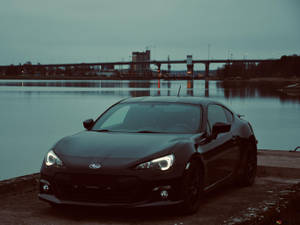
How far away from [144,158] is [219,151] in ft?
4.73

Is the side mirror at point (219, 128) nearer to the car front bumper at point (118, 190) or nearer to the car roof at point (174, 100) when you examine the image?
the car roof at point (174, 100)

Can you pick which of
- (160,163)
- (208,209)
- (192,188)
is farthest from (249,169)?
(160,163)

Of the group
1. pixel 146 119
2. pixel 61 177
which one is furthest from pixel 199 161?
pixel 61 177

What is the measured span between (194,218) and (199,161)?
626 mm

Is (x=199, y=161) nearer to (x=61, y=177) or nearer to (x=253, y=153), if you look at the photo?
(x=61, y=177)

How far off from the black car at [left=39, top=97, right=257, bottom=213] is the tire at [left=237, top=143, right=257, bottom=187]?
52 centimetres

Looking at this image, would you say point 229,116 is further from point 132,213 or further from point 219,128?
point 132,213

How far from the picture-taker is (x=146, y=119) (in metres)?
6.52

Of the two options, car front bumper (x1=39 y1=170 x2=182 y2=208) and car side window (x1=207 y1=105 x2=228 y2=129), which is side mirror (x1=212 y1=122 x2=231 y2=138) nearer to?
car side window (x1=207 y1=105 x2=228 y2=129)

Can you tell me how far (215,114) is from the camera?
704 centimetres

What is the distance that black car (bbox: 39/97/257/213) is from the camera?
17.2 ft

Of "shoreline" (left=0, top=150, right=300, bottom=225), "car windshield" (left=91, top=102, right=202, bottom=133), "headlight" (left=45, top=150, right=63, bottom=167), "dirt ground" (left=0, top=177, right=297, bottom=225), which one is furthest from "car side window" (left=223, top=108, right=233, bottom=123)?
"headlight" (left=45, top=150, right=63, bottom=167)

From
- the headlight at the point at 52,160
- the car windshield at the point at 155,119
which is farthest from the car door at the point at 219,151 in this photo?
the headlight at the point at 52,160

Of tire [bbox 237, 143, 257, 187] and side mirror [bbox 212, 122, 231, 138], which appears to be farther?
tire [bbox 237, 143, 257, 187]
